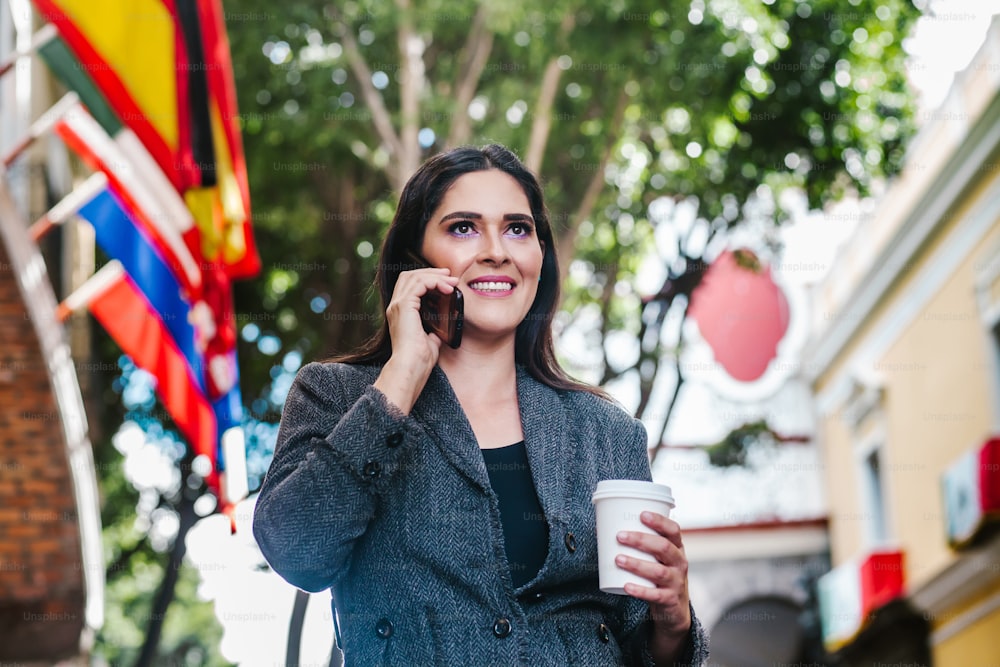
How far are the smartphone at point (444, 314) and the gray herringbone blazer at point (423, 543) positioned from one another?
129mm

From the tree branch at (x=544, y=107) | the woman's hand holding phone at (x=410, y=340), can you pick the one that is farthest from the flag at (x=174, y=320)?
the woman's hand holding phone at (x=410, y=340)

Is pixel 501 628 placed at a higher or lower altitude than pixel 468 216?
lower

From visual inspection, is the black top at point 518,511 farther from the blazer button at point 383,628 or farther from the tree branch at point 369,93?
the tree branch at point 369,93

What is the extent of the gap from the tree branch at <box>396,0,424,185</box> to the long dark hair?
312 inches

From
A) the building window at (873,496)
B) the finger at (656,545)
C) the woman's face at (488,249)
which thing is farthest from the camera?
the building window at (873,496)

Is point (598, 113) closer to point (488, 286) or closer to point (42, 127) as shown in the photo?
point (42, 127)

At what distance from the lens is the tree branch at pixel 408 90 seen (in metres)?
10.7

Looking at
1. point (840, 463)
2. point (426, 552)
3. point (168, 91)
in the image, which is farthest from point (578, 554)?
point (840, 463)

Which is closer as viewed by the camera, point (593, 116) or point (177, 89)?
point (177, 89)

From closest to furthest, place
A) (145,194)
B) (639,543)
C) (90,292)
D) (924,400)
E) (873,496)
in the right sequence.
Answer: (639,543) < (145,194) < (90,292) < (924,400) < (873,496)

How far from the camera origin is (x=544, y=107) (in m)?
10.6

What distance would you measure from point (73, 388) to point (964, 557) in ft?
37.6

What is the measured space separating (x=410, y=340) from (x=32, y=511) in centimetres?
792

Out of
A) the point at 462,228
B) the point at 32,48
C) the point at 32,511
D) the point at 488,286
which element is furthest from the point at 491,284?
the point at 32,511
